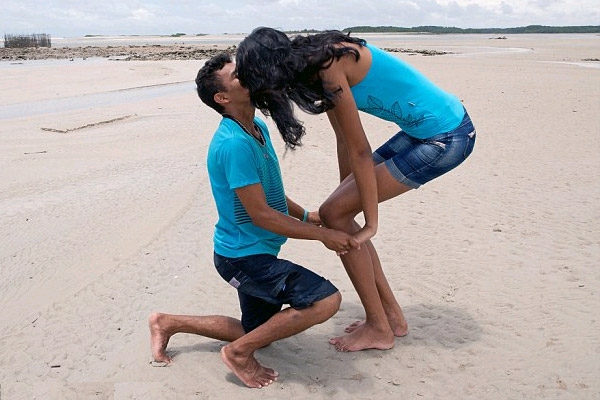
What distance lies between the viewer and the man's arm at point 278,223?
2.95 metres

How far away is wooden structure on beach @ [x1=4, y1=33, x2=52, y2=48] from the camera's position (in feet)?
180

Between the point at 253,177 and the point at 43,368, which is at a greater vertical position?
the point at 253,177

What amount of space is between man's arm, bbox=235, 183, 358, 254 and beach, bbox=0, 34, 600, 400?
74cm

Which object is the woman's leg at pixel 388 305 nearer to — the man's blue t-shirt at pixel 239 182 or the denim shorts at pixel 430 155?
the denim shorts at pixel 430 155

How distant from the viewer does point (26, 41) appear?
184 ft

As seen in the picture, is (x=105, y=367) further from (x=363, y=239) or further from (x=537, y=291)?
(x=537, y=291)

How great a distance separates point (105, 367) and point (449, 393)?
1797 millimetres

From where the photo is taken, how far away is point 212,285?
4500mm

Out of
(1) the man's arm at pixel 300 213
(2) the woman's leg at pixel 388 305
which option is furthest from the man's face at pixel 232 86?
(2) the woman's leg at pixel 388 305

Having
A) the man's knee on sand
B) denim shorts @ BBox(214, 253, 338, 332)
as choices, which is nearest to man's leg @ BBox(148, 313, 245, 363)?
denim shorts @ BBox(214, 253, 338, 332)

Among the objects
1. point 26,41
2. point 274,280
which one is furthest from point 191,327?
point 26,41

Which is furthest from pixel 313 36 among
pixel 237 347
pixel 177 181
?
pixel 177 181

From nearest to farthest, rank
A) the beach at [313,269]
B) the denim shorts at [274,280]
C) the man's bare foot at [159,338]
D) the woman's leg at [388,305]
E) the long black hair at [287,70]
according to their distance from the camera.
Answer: the long black hair at [287,70], the denim shorts at [274,280], the beach at [313,269], the man's bare foot at [159,338], the woman's leg at [388,305]

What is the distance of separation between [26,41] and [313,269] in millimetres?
58431
